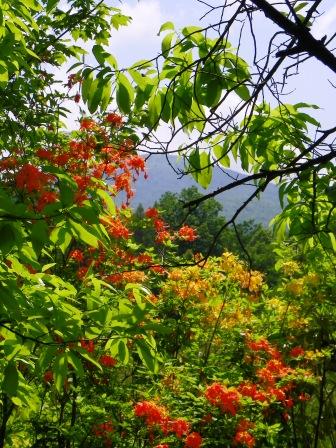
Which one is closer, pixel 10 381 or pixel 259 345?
pixel 10 381

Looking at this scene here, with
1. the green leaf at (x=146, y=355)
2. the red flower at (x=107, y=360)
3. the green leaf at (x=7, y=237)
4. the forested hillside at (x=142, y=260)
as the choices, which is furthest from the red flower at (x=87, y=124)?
the green leaf at (x=7, y=237)

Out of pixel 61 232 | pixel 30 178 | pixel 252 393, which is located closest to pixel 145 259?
pixel 30 178

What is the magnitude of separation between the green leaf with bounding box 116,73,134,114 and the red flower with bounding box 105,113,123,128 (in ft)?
15.1

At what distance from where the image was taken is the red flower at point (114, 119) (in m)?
6.11

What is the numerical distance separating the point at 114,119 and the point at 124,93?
4715mm

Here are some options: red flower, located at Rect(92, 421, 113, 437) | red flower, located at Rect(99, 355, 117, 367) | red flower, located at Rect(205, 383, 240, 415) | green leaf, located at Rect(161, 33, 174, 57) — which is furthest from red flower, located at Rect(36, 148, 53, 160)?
green leaf, located at Rect(161, 33, 174, 57)

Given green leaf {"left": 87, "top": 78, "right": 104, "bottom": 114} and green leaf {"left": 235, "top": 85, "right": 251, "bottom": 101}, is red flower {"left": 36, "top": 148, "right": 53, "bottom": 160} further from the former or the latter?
green leaf {"left": 235, "top": 85, "right": 251, "bottom": 101}

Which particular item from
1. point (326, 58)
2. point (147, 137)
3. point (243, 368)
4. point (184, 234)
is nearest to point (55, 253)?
point (184, 234)

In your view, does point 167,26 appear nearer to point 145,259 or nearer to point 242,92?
point 242,92

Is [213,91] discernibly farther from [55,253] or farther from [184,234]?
[184,234]

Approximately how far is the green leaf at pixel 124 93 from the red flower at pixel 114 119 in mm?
4604

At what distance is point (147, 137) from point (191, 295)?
6056 mm

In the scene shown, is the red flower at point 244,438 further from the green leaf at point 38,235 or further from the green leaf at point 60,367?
the green leaf at point 38,235

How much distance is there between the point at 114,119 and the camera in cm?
618
